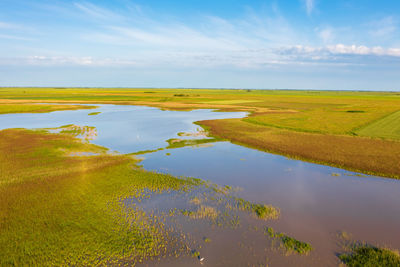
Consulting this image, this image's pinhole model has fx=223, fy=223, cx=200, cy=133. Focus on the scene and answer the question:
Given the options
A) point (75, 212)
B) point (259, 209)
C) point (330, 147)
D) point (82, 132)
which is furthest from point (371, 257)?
point (82, 132)

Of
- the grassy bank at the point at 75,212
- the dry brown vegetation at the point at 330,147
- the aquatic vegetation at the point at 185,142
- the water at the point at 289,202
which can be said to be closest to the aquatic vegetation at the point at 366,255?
the water at the point at 289,202

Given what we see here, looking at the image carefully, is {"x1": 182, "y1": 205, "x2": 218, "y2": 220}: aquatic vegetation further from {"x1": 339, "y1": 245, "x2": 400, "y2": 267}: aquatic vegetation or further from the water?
{"x1": 339, "y1": 245, "x2": 400, "y2": 267}: aquatic vegetation

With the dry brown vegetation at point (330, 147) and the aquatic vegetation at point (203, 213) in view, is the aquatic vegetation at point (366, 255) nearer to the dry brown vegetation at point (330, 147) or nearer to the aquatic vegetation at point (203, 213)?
the aquatic vegetation at point (203, 213)

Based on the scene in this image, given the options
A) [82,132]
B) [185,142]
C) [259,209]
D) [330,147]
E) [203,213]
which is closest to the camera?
[203,213]

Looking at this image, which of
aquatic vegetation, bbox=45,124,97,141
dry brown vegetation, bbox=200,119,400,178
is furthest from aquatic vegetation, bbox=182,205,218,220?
aquatic vegetation, bbox=45,124,97,141

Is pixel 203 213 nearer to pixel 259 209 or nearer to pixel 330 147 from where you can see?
pixel 259 209
